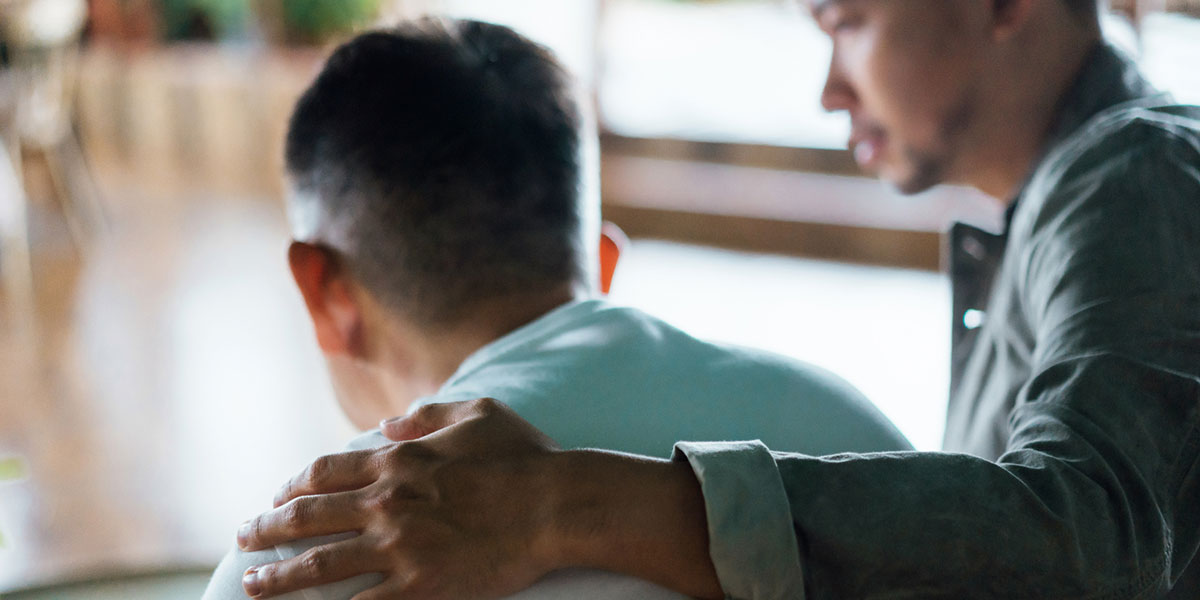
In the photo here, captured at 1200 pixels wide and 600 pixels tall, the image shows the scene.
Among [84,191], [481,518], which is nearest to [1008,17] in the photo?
[481,518]

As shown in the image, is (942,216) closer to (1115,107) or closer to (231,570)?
(1115,107)

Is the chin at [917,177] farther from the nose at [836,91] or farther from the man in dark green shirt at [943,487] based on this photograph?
the man in dark green shirt at [943,487]

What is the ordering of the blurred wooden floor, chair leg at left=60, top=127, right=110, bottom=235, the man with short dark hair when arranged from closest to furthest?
the man with short dark hair < the blurred wooden floor < chair leg at left=60, top=127, right=110, bottom=235

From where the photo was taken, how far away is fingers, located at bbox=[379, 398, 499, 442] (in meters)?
0.68

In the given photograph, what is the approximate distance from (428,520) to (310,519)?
0.07 m

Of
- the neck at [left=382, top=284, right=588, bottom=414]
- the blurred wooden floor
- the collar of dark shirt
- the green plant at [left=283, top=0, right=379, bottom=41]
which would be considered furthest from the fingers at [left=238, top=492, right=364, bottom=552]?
the green plant at [left=283, top=0, right=379, bottom=41]

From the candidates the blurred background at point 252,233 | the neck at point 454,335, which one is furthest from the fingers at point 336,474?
the blurred background at point 252,233

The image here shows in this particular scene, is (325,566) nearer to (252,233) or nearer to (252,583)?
(252,583)

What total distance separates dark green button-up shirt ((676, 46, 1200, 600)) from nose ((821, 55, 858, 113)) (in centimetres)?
34

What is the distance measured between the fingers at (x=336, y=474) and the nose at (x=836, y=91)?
0.89m

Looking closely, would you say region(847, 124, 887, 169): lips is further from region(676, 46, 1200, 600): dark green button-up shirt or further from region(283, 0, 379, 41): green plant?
region(283, 0, 379, 41): green plant

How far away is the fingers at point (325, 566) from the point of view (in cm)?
62

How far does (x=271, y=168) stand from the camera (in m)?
6.36

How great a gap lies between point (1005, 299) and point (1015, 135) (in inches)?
8.1
